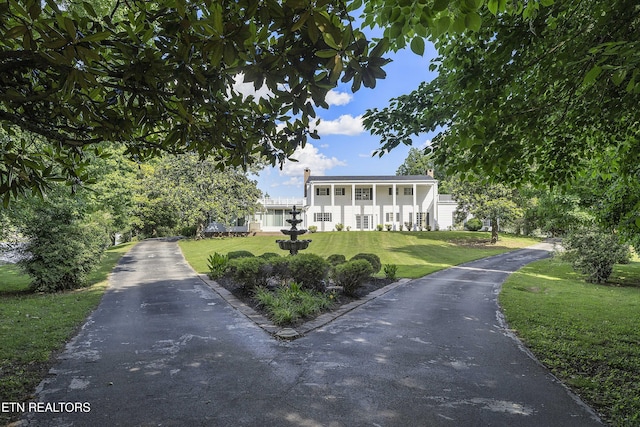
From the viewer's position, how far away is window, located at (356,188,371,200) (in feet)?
150

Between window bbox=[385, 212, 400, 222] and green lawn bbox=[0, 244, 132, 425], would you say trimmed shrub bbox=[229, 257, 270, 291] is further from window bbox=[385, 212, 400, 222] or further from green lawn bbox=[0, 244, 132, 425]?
window bbox=[385, 212, 400, 222]

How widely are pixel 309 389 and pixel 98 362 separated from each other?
11.8 feet

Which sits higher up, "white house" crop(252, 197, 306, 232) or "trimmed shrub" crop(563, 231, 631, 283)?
"white house" crop(252, 197, 306, 232)

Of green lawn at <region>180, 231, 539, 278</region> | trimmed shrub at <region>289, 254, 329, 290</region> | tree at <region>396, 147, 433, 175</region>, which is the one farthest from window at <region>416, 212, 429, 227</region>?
trimmed shrub at <region>289, 254, 329, 290</region>

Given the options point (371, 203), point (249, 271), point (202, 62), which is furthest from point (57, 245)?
point (371, 203)

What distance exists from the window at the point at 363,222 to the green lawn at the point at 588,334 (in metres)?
29.1

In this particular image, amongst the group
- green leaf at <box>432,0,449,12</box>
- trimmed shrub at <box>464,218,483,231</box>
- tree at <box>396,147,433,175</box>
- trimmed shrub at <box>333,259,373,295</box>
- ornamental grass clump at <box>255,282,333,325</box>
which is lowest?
ornamental grass clump at <box>255,282,333,325</box>

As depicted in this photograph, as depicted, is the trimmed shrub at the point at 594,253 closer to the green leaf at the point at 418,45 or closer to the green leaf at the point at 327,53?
the green leaf at the point at 418,45

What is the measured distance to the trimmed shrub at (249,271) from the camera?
1104 centimetres

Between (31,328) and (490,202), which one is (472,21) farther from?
(490,202)

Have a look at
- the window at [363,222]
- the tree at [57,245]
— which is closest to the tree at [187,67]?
the tree at [57,245]

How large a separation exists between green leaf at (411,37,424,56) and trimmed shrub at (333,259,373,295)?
911cm

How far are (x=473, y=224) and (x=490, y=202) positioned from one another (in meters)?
12.3

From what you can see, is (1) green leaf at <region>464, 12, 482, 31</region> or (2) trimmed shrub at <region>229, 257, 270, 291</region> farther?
(2) trimmed shrub at <region>229, 257, 270, 291</region>
